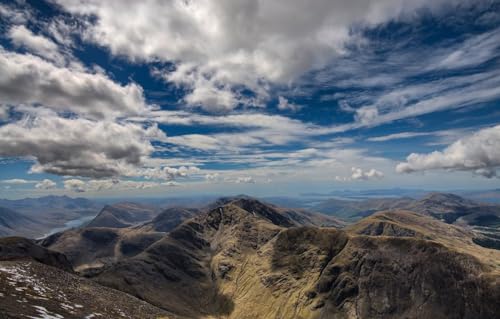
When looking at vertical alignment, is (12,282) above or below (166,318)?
above

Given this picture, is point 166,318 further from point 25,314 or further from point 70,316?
point 25,314

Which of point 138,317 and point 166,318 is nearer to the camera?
point 138,317

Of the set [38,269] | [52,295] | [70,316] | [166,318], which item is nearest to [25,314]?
[70,316]

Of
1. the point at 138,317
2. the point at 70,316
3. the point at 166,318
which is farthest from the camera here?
the point at 166,318

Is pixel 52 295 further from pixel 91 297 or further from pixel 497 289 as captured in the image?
pixel 497 289

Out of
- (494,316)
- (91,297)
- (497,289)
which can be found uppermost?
(91,297)

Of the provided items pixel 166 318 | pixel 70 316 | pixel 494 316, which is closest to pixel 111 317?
pixel 70 316

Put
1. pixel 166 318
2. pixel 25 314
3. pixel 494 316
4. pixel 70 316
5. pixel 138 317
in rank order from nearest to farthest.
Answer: pixel 25 314 → pixel 70 316 → pixel 138 317 → pixel 166 318 → pixel 494 316

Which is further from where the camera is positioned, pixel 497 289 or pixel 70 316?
pixel 497 289

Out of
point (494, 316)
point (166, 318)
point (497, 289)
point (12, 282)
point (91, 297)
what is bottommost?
point (494, 316)
